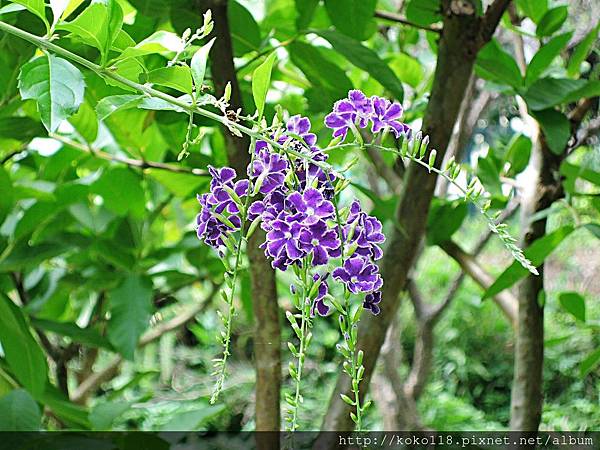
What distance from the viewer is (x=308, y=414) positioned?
138 cm

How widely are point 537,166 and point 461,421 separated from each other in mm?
687

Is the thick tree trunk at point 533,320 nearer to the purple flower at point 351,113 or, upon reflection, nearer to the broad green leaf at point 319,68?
the broad green leaf at point 319,68

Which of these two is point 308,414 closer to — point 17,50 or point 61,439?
point 61,439

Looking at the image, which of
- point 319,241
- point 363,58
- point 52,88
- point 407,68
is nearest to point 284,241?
point 319,241

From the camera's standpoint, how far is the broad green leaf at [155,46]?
0.36 m

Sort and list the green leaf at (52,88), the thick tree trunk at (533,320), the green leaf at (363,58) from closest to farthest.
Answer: the green leaf at (52,88) < the green leaf at (363,58) < the thick tree trunk at (533,320)

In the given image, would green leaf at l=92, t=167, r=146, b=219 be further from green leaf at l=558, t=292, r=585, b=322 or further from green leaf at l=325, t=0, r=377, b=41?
green leaf at l=558, t=292, r=585, b=322

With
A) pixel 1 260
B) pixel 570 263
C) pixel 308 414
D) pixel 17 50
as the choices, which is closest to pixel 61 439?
pixel 1 260

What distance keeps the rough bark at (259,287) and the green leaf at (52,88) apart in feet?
0.74

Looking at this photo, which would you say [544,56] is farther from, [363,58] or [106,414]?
[106,414]

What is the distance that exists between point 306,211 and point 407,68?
1.52 ft

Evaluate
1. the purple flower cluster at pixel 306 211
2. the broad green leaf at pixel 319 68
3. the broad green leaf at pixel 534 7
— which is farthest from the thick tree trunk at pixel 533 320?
the purple flower cluster at pixel 306 211

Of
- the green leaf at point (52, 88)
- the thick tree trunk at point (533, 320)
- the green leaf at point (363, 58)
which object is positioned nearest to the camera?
the green leaf at point (52, 88)

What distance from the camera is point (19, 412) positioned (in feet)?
1.96
